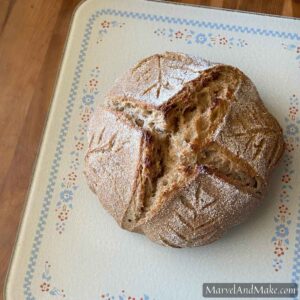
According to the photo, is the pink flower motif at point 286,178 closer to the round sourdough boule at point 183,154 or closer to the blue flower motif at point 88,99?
the round sourdough boule at point 183,154

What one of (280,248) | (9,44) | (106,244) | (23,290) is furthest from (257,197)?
(9,44)

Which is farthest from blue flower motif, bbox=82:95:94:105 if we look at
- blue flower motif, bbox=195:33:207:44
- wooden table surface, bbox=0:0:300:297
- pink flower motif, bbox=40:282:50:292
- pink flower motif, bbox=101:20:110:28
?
pink flower motif, bbox=40:282:50:292

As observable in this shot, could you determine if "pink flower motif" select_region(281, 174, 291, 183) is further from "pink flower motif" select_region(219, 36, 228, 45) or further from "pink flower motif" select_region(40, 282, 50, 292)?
"pink flower motif" select_region(40, 282, 50, 292)

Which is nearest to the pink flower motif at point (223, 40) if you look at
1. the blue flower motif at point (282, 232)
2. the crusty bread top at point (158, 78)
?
the crusty bread top at point (158, 78)

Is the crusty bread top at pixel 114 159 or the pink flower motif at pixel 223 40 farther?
the pink flower motif at pixel 223 40

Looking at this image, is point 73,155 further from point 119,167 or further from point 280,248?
point 280,248

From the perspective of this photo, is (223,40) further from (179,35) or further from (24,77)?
(24,77)
